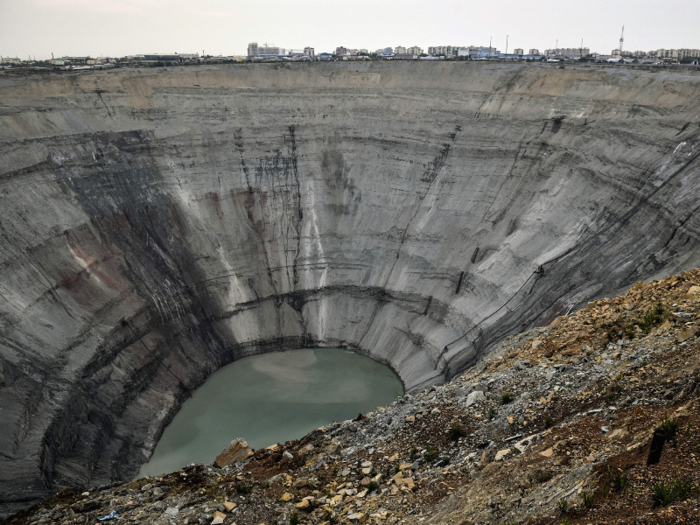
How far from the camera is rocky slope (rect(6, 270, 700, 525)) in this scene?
1050 centimetres

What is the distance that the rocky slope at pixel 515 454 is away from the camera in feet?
34.4

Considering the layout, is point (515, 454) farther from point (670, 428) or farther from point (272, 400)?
point (272, 400)

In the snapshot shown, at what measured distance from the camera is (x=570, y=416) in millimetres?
14539

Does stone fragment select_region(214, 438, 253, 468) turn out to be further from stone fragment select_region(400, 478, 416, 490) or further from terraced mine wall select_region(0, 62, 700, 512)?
terraced mine wall select_region(0, 62, 700, 512)

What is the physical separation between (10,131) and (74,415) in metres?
19.0

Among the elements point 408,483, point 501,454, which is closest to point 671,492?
point 501,454

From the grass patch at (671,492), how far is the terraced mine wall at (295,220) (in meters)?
20.3

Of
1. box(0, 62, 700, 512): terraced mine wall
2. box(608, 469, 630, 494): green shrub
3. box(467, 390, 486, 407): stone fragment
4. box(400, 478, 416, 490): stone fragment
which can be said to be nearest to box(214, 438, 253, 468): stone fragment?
box(400, 478, 416, 490): stone fragment

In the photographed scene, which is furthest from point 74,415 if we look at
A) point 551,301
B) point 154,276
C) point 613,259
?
point 613,259

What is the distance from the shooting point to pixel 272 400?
110 feet

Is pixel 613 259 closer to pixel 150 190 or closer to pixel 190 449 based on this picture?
pixel 190 449

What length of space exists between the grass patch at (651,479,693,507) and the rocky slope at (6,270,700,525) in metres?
0.02

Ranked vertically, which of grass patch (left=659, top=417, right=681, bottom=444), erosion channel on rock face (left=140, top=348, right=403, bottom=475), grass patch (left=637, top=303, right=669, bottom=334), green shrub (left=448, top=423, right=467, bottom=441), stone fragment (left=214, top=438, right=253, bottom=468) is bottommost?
grass patch (left=659, top=417, right=681, bottom=444)

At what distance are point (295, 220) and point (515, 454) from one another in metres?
32.6
